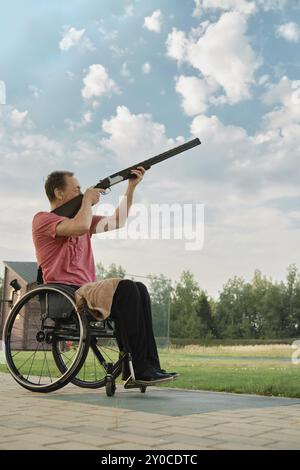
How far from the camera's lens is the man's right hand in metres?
3.32

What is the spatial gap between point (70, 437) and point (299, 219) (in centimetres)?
2695

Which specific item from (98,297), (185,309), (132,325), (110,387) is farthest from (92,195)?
(185,309)

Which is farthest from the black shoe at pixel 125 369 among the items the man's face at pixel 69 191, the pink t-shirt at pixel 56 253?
the man's face at pixel 69 191

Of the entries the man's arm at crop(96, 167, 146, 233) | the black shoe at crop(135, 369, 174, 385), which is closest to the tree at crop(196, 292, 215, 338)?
the man's arm at crop(96, 167, 146, 233)

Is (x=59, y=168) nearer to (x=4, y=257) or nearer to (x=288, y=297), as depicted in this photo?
(x=4, y=257)

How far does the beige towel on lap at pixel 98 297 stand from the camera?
9.99 ft

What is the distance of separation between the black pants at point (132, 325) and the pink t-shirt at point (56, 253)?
0.40m

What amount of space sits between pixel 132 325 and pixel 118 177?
98cm

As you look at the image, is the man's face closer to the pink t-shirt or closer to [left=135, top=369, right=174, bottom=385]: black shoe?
the pink t-shirt

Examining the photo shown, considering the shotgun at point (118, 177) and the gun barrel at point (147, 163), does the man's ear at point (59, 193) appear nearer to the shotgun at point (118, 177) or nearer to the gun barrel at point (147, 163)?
the shotgun at point (118, 177)

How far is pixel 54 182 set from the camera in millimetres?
3568

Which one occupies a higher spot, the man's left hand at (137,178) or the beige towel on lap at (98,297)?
the man's left hand at (137,178)

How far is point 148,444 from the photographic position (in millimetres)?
1851

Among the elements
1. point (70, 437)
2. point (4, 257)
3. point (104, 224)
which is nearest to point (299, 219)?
point (4, 257)
